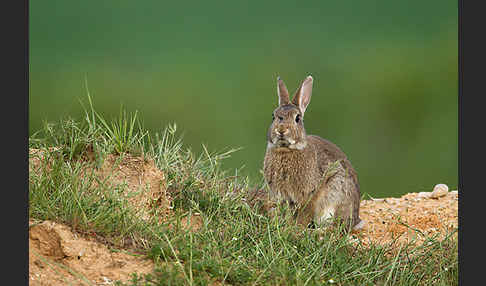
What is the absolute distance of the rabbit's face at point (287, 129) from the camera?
247 inches

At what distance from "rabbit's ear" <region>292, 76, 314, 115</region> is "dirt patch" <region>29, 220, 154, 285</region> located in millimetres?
2684

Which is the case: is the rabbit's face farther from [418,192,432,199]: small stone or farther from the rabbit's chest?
[418,192,432,199]: small stone

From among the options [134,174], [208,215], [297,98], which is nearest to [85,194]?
[134,174]

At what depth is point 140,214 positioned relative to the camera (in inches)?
204

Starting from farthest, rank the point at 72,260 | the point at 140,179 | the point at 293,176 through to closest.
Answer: the point at 293,176 → the point at 140,179 → the point at 72,260

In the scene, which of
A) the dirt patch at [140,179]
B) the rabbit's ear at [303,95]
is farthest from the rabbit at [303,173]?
the dirt patch at [140,179]

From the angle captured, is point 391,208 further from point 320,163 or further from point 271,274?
point 271,274

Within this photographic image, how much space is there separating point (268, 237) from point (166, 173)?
1.29m

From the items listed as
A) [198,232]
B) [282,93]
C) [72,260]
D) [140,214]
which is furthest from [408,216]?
[72,260]

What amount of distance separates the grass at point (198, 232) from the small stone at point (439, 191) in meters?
2.14

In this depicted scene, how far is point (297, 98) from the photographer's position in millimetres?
6578

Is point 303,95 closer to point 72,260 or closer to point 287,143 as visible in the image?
point 287,143

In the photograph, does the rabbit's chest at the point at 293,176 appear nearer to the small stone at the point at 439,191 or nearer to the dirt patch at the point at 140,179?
the dirt patch at the point at 140,179

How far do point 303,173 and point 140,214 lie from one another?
77.6 inches
